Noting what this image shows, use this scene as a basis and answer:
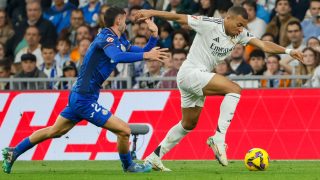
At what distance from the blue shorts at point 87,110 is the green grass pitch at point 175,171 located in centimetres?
79

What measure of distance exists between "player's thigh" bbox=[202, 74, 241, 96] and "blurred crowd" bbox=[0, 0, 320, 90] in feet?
16.0

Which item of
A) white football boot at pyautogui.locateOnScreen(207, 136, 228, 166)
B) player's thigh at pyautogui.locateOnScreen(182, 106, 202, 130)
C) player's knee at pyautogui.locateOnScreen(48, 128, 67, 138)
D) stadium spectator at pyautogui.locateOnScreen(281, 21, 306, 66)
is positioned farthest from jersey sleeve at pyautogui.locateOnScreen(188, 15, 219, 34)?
stadium spectator at pyautogui.locateOnScreen(281, 21, 306, 66)

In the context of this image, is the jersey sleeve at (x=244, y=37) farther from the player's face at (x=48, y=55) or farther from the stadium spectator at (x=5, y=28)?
the stadium spectator at (x=5, y=28)

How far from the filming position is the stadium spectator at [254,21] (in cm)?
2408

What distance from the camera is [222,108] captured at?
16.2 m

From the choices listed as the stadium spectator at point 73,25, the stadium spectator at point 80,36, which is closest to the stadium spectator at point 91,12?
the stadium spectator at point 73,25

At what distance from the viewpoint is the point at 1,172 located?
55.7ft

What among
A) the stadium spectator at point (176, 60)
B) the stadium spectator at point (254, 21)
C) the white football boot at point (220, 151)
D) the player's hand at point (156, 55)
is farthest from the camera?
the stadium spectator at point (254, 21)

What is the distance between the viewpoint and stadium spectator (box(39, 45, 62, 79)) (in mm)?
24891

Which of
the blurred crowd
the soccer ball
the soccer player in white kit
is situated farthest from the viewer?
the blurred crowd

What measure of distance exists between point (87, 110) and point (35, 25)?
11.2 metres

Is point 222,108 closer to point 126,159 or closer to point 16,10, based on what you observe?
point 126,159

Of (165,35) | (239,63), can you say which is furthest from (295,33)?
(165,35)

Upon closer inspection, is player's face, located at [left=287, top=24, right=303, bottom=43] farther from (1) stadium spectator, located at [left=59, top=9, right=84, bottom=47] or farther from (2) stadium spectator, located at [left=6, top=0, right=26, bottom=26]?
(2) stadium spectator, located at [left=6, top=0, right=26, bottom=26]
